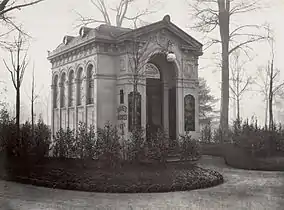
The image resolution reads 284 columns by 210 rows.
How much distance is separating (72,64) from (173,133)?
161 cm

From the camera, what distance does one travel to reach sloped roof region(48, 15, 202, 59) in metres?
2.61

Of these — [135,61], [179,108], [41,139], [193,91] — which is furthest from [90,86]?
[179,108]

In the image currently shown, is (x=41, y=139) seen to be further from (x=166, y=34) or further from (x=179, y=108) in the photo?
(x=179, y=108)

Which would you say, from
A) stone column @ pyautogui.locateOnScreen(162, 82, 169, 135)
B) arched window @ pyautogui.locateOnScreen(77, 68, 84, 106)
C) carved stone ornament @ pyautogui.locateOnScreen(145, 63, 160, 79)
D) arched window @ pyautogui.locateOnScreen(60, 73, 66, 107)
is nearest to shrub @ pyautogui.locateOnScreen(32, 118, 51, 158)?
arched window @ pyautogui.locateOnScreen(60, 73, 66, 107)

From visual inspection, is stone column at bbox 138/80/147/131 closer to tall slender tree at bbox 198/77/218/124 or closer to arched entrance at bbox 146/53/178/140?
arched entrance at bbox 146/53/178/140

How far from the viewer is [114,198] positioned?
2535 millimetres

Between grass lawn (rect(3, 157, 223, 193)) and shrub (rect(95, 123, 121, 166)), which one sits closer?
grass lawn (rect(3, 157, 223, 193))

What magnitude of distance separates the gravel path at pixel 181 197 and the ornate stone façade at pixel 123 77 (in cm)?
59

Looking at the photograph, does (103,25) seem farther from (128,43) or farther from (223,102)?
(223,102)

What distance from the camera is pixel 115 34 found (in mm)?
2805

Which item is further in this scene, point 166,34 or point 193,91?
point 193,91

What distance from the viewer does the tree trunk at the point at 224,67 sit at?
3.02m

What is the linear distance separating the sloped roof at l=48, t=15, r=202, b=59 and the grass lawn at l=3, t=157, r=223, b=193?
97 centimetres

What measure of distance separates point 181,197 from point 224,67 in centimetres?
147
